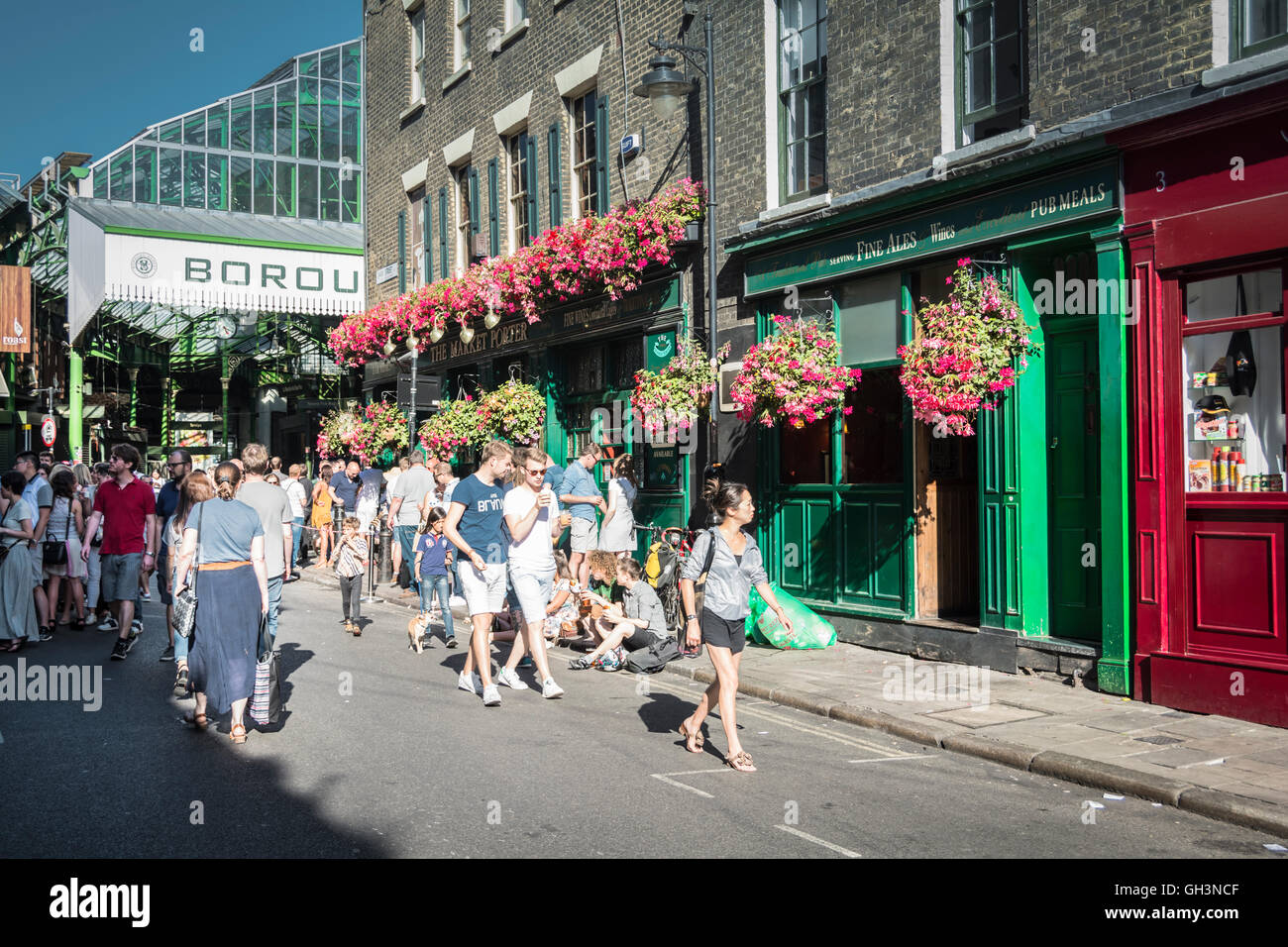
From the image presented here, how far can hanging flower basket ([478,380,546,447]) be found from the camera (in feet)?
55.1

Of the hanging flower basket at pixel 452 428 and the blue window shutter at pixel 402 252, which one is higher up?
the blue window shutter at pixel 402 252

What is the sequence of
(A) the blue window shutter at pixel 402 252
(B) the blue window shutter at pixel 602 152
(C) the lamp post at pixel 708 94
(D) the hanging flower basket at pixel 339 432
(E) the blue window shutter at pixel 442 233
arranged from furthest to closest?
(A) the blue window shutter at pixel 402 252
(D) the hanging flower basket at pixel 339 432
(E) the blue window shutter at pixel 442 233
(B) the blue window shutter at pixel 602 152
(C) the lamp post at pixel 708 94

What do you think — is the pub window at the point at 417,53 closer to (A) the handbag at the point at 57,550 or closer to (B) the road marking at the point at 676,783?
(A) the handbag at the point at 57,550

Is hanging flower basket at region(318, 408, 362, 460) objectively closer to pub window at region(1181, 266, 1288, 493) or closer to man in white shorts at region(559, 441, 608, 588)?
man in white shorts at region(559, 441, 608, 588)

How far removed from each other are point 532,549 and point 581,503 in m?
4.83

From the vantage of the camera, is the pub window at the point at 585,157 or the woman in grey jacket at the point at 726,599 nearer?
the woman in grey jacket at the point at 726,599

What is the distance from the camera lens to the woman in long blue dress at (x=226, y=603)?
7.10 meters

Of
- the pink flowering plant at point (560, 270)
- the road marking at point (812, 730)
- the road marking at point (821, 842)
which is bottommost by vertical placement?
the road marking at point (812, 730)

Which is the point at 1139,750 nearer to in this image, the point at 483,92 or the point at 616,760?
the point at 616,760

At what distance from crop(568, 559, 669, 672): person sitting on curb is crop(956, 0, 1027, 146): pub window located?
16.4ft

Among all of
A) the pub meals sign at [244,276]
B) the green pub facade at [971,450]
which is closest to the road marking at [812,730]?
the green pub facade at [971,450]

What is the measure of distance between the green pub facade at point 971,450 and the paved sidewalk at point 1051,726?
0.50 meters

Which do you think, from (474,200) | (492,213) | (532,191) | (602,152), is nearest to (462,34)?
(474,200)

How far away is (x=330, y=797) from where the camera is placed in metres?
5.75
